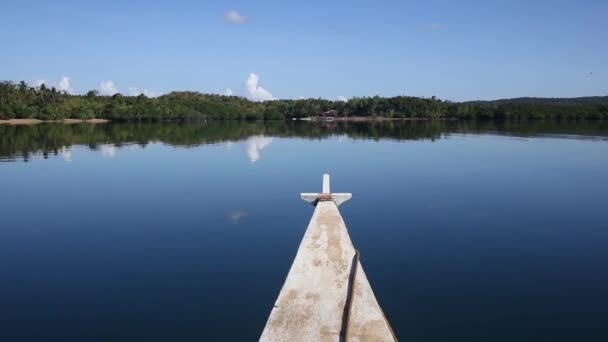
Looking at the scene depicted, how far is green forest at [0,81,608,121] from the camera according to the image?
339 ft

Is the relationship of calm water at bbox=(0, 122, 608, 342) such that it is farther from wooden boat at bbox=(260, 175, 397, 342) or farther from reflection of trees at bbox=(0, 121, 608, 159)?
reflection of trees at bbox=(0, 121, 608, 159)

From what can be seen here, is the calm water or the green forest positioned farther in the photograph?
the green forest

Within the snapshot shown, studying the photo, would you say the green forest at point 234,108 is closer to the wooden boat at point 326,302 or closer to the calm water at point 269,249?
the calm water at point 269,249

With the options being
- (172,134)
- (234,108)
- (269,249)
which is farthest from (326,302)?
(234,108)

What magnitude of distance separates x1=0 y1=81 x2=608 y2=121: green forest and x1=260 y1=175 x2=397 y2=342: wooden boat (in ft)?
325

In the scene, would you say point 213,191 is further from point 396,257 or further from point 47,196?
point 396,257

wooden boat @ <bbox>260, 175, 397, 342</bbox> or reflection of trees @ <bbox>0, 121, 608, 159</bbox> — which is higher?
reflection of trees @ <bbox>0, 121, 608, 159</bbox>

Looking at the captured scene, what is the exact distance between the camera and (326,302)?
8703mm

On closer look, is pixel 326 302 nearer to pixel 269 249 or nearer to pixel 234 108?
pixel 269 249

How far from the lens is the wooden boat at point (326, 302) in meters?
7.68

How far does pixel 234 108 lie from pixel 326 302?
14425cm

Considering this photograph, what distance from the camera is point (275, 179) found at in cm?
2694

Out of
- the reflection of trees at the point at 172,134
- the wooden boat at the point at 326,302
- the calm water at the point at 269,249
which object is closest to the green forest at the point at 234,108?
the reflection of trees at the point at 172,134

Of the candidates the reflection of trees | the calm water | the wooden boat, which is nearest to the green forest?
the reflection of trees
